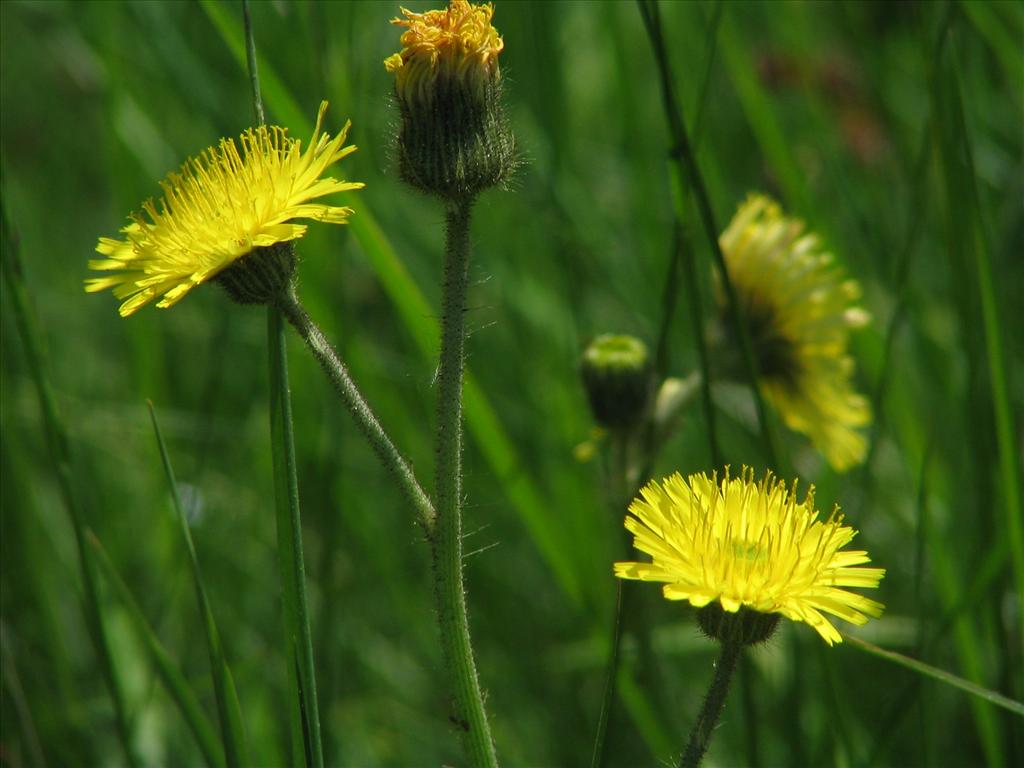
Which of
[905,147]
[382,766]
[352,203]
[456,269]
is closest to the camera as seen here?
[456,269]

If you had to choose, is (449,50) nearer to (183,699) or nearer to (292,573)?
(292,573)

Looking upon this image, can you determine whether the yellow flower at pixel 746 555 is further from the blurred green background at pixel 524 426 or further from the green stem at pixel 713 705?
the blurred green background at pixel 524 426

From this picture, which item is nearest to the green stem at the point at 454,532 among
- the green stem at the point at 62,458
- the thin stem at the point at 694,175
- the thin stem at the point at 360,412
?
the thin stem at the point at 360,412

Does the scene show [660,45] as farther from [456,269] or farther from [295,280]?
[295,280]

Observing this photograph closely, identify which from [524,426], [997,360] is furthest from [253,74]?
[524,426]

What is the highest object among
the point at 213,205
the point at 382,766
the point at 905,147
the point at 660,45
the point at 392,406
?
the point at 905,147

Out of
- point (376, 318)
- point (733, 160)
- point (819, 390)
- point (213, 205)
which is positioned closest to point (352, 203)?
point (213, 205)

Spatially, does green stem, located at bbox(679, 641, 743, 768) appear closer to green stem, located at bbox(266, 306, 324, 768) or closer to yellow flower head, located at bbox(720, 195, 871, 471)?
green stem, located at bbox(266, 306, 324, 768)
